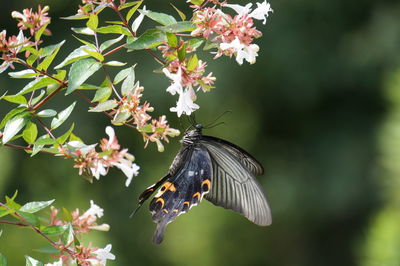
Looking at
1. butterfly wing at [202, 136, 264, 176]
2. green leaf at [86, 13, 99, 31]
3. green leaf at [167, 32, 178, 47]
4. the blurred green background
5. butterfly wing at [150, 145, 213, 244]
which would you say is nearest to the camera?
green leaf at [167, 32, 178, 47]

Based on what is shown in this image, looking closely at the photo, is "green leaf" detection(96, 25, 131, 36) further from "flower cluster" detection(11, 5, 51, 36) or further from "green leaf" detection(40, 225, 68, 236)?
"green leaf" detection(40, 225, 68, 236)

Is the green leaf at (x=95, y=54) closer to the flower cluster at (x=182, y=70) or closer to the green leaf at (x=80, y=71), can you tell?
the green leaf at (x=80, y=71)

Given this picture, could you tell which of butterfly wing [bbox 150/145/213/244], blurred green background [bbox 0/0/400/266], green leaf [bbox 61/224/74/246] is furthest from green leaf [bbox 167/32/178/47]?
blurred green background [bbox 0/0/400/266]

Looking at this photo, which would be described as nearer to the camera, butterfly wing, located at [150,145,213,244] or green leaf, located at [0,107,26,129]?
green leaf, located at [0,107,26,129]

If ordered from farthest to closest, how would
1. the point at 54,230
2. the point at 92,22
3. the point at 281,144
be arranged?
the point at 281,144 < the point at 54,230 < the point at 92,22

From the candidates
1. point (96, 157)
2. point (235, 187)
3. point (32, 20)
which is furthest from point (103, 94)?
point (235, 187)

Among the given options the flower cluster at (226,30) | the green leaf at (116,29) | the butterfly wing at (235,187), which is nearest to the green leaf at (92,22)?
the green leaf at (116,29)

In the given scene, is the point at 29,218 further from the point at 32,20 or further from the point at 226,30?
the point at 226,30
